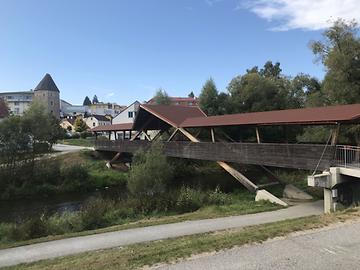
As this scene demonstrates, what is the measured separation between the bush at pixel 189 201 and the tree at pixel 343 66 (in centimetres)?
1625

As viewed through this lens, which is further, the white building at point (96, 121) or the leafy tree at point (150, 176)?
the white building at point (96, 121)

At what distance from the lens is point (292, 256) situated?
25.2 feet

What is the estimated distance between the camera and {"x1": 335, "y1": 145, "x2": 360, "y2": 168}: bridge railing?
1705cm

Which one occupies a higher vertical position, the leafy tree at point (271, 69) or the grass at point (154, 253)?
the leafy tree at point (271, 69)

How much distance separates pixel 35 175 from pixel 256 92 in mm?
27606

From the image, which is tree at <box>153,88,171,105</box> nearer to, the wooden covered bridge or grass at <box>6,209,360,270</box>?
the wooden covered bridge

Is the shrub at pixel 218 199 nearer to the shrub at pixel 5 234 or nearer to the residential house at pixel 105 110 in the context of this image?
the shrub at pixel 5 234

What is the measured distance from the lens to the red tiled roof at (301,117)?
17284 millimetres

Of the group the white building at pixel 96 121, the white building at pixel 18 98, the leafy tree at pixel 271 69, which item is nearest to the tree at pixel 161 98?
the leafy tree at pixel 271 69

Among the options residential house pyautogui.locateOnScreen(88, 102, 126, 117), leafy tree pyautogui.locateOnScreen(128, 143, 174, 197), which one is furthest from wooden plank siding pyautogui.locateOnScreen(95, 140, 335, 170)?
residential house pyautogui.locateOnScreen(88, 102, 126, 117)

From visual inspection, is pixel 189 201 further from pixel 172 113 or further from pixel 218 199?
pixel 172 113

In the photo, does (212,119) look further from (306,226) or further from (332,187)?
(306,226)

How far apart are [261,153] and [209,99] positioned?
2811 centimetres

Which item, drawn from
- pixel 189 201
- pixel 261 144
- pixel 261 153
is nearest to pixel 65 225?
pixel 189 201
